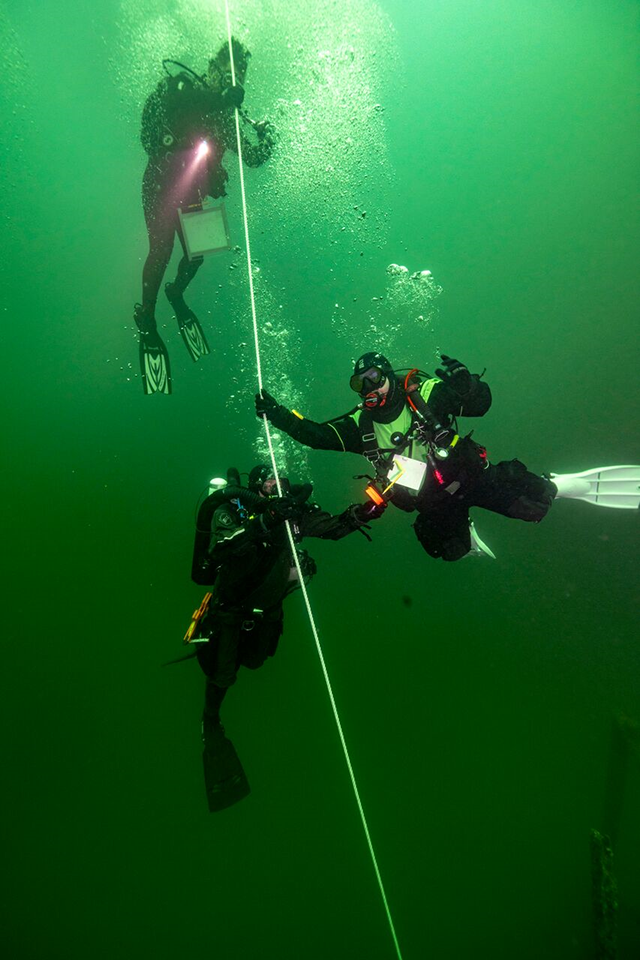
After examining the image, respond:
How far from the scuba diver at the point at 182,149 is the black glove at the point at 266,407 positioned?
348 cm

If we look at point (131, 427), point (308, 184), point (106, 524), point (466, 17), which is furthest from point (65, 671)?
point (466, 17)

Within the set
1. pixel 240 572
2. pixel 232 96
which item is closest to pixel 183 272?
pixel 232 96

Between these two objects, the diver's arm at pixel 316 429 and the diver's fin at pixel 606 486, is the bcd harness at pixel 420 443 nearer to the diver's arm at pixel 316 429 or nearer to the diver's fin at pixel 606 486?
the diver's arm at pixel 316 429

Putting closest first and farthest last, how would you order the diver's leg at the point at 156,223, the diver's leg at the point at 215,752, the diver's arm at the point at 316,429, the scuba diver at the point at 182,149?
the diver's arm at the point at 316,429 → the diver's leg at the point at 215,752 → the scuba diver at the point at 182,149 → the diver's leg at the point at 156,223

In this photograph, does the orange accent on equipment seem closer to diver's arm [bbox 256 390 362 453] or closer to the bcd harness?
the bcd harness

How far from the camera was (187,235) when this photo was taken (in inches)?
227

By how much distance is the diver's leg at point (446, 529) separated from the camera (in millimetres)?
3758

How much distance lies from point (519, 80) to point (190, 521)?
1839cm

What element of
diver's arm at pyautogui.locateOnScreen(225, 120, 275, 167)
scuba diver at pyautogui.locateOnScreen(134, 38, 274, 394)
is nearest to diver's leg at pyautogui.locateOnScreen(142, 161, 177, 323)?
scuba diver at pyautogui.locateOnScreen(134, 38, 274, 394)

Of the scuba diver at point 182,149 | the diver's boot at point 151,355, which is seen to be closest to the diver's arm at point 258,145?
the scuba diver at point 182,149

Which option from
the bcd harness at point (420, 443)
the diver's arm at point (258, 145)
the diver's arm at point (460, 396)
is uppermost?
the diver's arm at point (258, 145)

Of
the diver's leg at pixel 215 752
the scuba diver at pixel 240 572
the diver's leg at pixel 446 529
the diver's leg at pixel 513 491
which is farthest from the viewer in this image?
the diver's leg at pixel 215 752

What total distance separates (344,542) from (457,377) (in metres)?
15.1

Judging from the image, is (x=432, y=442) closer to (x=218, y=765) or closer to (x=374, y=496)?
(x=374, y=496)
